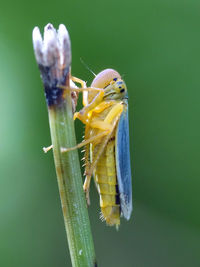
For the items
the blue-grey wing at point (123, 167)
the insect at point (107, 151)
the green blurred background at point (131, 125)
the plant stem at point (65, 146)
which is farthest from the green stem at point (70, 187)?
the green blurred background at point (131, 125)

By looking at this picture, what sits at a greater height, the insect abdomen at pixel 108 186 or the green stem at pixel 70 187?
the green stem at pixel 70 187

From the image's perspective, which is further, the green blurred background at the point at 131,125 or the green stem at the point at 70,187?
the green blurred background at the point at 131,125

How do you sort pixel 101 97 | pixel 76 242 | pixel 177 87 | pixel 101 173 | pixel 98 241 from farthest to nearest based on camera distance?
pixel 98 241 → pixel 177 87 → pixel 101 97 → pixel 101 173 → pixel 76 242

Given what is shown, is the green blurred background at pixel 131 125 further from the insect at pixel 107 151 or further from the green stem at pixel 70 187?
the green stem at pixel 70 187

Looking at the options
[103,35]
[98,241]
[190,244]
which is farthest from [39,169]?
[190,244]

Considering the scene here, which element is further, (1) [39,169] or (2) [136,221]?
(2) [136,221]

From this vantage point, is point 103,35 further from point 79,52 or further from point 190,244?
point 190,244

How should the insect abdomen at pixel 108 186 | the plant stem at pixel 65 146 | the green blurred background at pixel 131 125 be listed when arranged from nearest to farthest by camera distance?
the plant stem at pixel 65 146 < the insect abdomen at pixel 108 186 < the green blurred background at pixel 131 125
